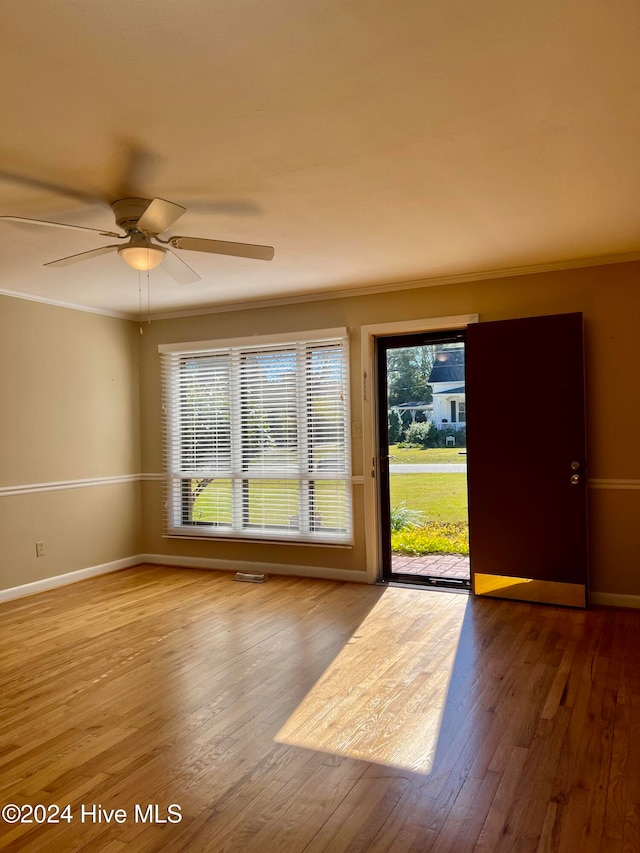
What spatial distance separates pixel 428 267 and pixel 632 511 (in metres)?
2.32

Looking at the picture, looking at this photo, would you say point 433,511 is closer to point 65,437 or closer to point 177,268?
point 177,268

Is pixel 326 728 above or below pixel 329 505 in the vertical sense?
below

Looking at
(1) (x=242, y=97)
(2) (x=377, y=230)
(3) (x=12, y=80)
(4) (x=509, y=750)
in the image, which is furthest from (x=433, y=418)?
(3) (x=12, y=80)

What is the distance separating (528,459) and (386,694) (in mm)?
2267

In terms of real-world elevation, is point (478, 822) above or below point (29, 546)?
below

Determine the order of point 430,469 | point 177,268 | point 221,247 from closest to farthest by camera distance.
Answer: point 221,247 → point 177,268 → point 430,469

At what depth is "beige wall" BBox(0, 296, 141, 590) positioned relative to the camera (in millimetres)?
5137

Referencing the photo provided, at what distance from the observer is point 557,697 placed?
3.02 meters

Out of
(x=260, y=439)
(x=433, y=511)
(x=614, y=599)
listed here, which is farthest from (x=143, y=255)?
(x=614, y=599)

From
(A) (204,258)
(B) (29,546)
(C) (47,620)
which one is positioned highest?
(A) (204,258)

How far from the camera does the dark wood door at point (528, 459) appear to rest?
4.51 meters

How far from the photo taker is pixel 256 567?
19.3 feet

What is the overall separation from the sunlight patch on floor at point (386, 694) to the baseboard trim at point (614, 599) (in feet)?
3.20

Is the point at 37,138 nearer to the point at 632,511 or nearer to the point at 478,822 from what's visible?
the point at 478,822
